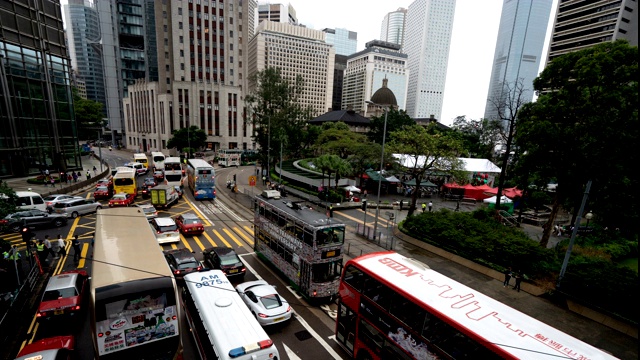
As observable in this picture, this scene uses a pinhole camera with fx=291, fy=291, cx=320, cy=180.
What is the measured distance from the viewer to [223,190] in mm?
37219

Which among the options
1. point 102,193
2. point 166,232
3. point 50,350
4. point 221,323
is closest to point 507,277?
point 221,323

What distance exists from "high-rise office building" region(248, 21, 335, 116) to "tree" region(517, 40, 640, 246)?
140192mm

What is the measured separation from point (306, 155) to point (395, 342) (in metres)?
57.6

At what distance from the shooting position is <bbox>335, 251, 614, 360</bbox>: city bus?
6.29 meters

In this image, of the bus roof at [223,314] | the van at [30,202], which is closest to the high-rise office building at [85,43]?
the van at [30,202]

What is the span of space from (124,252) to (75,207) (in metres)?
19.7

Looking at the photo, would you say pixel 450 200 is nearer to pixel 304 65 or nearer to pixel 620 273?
pixel 620 273

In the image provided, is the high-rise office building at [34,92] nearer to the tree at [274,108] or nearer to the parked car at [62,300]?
the tree at [274,108]

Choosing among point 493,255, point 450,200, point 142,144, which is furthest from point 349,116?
point 493,255

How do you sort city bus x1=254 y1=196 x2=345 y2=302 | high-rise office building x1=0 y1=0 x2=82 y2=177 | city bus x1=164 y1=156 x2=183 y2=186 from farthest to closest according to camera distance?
Result: city bus x1=164 y1=156 x2=183 y2=186
high-rise office building x1=0 y1=0 x2=82 y2=177
city bus x1=254 y1=196 x2=345 y2=302

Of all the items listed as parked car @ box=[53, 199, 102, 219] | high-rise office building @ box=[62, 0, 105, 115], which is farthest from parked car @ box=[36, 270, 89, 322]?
high-rise office building @ box=[62, 0, 105, 115]

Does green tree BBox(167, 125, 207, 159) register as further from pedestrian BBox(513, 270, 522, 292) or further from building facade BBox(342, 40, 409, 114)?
building facade BBox(342, 40, 409, 114)

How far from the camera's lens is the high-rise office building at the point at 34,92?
31.6 m

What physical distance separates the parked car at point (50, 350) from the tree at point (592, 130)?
73.8ft
